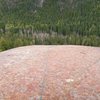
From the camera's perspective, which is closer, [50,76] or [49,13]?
[50,76]

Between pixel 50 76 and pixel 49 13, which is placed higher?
pixel 50 76

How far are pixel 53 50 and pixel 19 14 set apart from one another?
234ft

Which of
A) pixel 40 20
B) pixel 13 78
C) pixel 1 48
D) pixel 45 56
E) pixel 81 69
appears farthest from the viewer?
pixel 40 20

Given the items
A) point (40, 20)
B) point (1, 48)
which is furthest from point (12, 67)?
point (40, 20)

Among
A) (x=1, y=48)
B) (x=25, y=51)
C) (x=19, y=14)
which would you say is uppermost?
(x=25, y=51)

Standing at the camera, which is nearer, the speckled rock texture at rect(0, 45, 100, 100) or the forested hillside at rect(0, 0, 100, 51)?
the speckled rock texture at rect(0, 45, 100, 100)

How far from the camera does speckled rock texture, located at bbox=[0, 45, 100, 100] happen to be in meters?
7.97

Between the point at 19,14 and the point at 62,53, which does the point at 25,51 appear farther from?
the point at 19,14

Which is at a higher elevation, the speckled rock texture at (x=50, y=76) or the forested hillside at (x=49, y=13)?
the speckled rock texture at (x=50, y=76)

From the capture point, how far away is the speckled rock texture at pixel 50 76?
7.97m

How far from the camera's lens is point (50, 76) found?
28.4ft

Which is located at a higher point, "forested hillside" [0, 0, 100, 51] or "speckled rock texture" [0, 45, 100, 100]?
"speckled rock texture" [0, 45, 100, 100]

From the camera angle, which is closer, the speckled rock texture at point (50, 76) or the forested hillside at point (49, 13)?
the speckled rock texture at point (50, 76)

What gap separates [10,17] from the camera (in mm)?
78938
